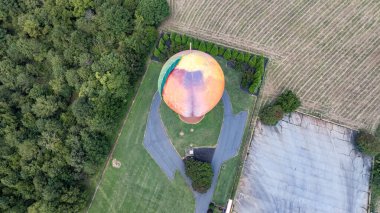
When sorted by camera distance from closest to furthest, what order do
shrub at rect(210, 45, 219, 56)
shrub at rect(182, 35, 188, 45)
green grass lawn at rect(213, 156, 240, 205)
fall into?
green grass lawn at rect(213, 156, 240, 205)
shrub at rect(210, 45, 219, 56)
shrub at rect(182, 35, 188, 45)

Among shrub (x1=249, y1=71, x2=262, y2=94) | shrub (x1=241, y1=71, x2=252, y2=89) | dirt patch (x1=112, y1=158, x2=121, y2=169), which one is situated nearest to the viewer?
dirt patch (x1=112, y1=158, x2=121, y2=169)

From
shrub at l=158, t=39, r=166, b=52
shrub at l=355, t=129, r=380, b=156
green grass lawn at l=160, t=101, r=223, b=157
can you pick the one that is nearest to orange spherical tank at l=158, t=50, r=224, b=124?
green grass lawn at l=160, t=101, r=223, b=157

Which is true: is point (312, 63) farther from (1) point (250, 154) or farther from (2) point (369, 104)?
(1) point (250, 154)

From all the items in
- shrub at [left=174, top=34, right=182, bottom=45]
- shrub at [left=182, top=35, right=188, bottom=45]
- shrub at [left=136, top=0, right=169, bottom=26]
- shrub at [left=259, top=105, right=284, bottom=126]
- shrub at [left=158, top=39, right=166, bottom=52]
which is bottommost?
shrub at [left=259, top=105, right=284, bottom=126]

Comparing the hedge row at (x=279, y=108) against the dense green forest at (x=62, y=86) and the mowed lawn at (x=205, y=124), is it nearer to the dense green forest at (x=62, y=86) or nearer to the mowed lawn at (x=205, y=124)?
the mowed lawn at (x=205, y=124)

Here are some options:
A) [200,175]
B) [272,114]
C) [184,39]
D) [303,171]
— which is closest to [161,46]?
[184,39]

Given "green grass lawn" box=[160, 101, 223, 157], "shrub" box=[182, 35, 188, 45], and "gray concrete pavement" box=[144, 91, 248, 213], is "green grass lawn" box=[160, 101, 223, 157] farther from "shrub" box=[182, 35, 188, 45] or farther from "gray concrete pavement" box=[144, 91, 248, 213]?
"shrub" box=[182, 35, 188, 45]

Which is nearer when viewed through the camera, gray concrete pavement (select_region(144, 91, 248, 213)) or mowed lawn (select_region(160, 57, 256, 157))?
gray concrete pavement (select_region(144, 91, 248, 213))
